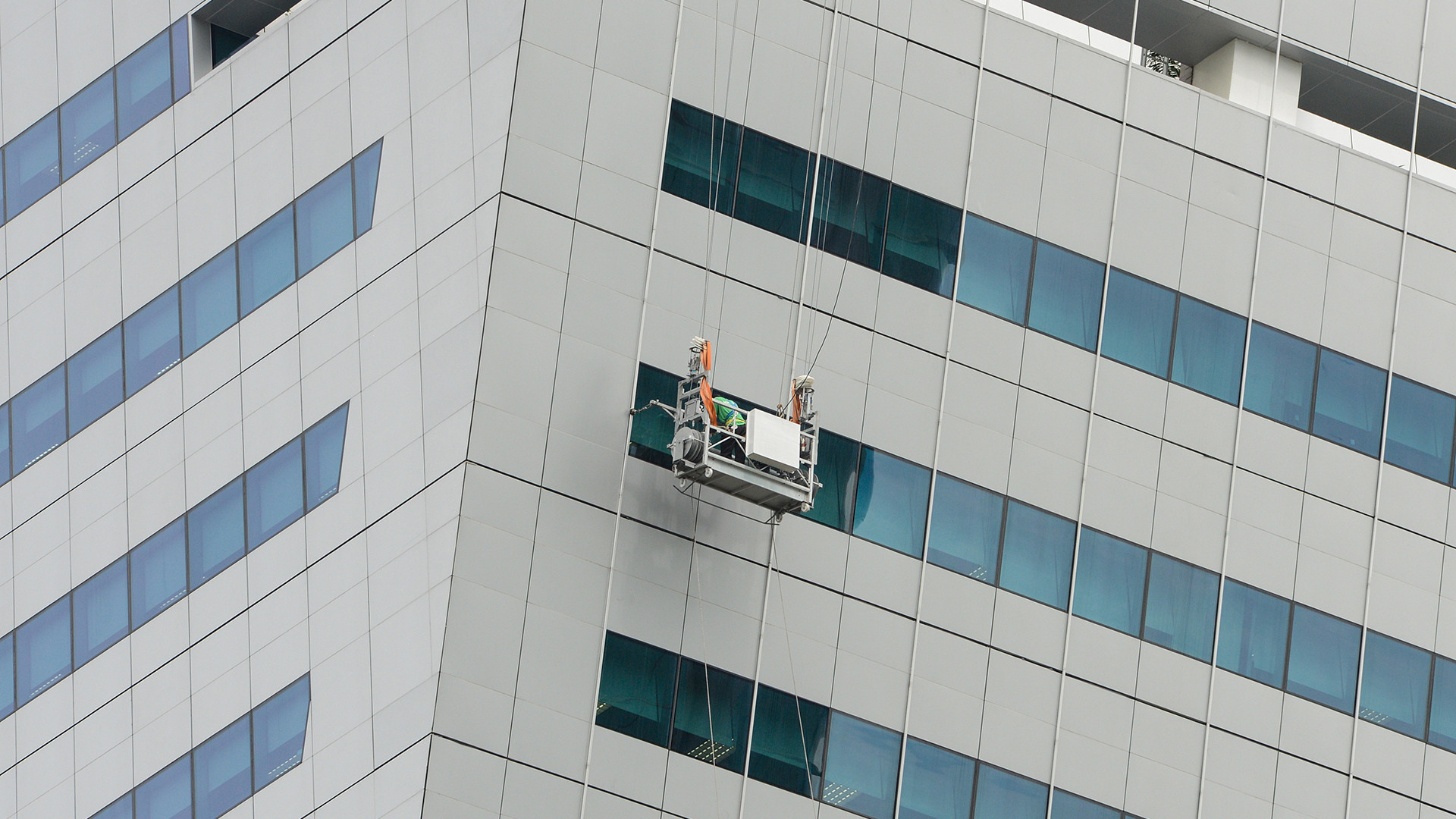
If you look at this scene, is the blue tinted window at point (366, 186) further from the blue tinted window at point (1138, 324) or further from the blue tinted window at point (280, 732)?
the blue tinted window at point (1138, 324)

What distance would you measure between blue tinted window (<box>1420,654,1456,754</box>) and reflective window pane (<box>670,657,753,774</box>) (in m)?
16.3

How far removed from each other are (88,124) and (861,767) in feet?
80.0

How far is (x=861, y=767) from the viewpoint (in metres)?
47.0

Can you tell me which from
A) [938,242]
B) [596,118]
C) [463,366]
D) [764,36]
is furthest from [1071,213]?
[463,366]

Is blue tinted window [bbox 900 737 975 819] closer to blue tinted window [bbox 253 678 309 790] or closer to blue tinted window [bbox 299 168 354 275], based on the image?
blue tinted window [bbox 253 678 309 790]

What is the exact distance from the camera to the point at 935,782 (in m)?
47.8

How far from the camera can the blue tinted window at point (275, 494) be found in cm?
4800

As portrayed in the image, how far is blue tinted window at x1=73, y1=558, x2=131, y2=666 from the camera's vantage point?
52.0 m

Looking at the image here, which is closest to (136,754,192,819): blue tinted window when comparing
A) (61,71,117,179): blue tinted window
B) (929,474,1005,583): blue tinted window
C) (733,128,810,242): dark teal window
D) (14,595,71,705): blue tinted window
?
(14,595,71,705): blue tinted window

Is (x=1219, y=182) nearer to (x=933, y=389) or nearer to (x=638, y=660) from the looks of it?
(x=933, y=389)

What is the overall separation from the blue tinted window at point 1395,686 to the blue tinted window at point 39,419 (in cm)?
2878

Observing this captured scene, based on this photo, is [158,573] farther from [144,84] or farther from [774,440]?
[774,440]

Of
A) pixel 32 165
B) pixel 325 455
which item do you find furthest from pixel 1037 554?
pixel 32 165

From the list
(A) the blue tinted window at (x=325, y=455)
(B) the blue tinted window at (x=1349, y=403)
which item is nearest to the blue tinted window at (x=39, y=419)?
(A) the blue tinted window at (x=325, y=455)
